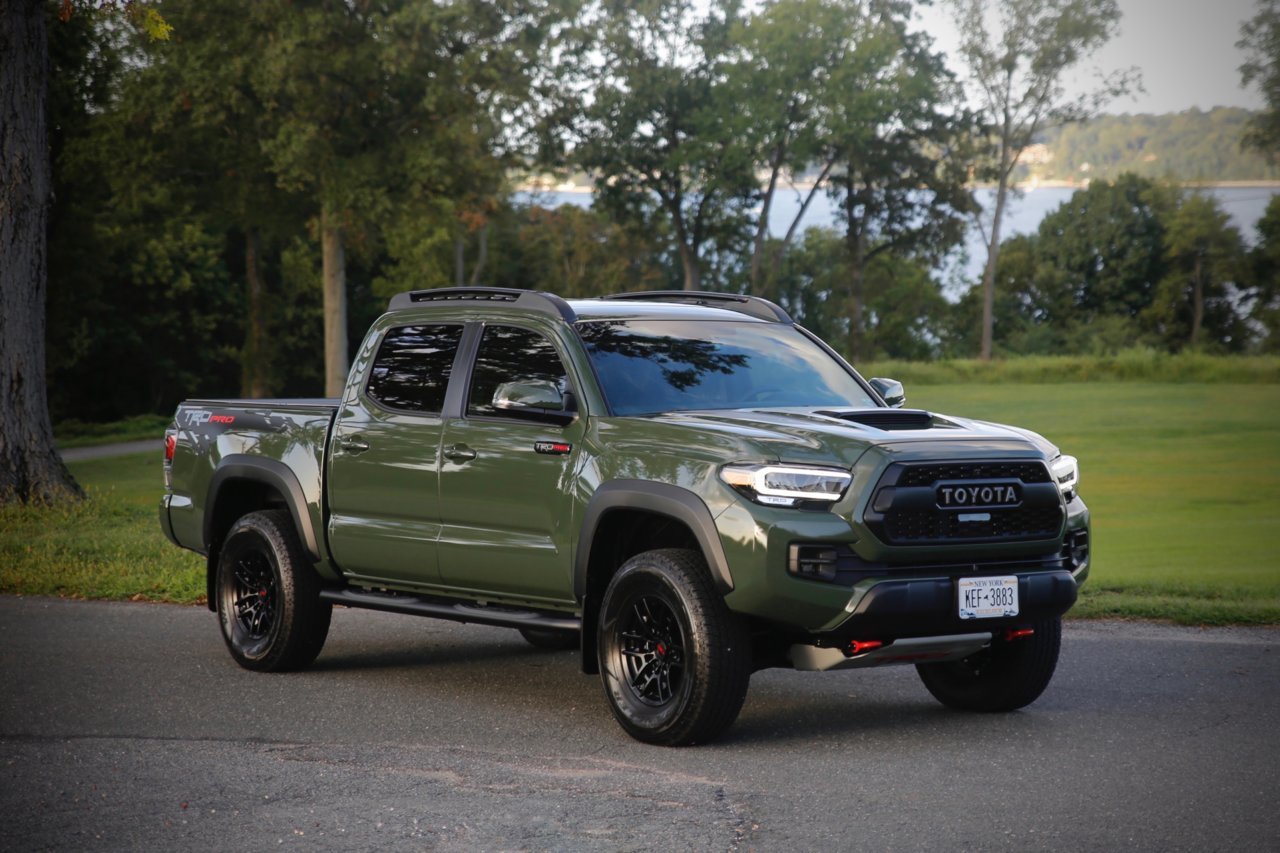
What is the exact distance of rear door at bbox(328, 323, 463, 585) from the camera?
839 cm

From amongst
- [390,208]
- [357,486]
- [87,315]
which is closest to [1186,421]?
[390,208]

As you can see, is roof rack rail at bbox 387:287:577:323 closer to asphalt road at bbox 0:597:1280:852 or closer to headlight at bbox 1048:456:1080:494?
asphalt road at bbox 0:597:1280:852

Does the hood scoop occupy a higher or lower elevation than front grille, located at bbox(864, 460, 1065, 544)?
higher

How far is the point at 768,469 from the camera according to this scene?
6.81 m

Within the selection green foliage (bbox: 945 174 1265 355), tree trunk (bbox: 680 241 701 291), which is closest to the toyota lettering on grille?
tree trunk (bbox: 680 241 701 291)

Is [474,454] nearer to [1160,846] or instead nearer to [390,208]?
[1160,846]

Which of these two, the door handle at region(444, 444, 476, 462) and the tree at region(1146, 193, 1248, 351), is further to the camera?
the tree at region(1146, 193, 1248, 351)

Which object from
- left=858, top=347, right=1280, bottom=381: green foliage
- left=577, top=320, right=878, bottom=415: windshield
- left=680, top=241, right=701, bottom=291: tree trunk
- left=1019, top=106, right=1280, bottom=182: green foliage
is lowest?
left=858, top=347, right=1280, bottom=381: green foliage

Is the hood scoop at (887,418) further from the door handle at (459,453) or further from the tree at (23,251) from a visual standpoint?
the tree at (23,251)

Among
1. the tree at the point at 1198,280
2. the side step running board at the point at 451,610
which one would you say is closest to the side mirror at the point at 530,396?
the side step running board at the point at 451,610

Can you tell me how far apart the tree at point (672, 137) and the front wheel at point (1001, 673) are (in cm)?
5525

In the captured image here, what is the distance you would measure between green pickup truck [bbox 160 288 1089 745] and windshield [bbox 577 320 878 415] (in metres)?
0.02

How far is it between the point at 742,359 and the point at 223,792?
3418 mm

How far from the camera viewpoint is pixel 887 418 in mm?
7426
